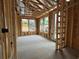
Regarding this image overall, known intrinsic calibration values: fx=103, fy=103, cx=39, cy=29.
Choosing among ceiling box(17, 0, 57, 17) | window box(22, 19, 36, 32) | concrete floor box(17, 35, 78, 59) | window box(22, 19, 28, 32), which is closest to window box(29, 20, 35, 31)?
window box(22, 19, 36, 32)

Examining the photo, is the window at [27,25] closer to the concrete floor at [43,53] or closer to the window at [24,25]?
the window at [24,25]

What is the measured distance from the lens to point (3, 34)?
1.37m

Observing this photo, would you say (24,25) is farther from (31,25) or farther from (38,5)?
(38,5)

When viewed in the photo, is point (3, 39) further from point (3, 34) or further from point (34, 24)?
point (34, 24)

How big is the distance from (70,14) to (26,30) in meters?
7.69

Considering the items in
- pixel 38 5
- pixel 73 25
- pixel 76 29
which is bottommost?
pixel 76 29

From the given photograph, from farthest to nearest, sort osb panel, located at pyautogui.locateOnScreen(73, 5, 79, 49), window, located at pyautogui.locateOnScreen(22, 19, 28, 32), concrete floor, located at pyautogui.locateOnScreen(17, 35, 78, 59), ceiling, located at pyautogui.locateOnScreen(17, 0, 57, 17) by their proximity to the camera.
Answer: window, located at pyautogui.locateOnScreen(22, 19, 28, 32) < ceiling, located at pyautogui.locateOnScreen(17, 0, 57, 17) < osb panel, located at pyautogui.locateOnScreen(73, 5, 79, 49) < concrete floor, located at pyautogui.locateOnScreen(17, 35, 78, 59)

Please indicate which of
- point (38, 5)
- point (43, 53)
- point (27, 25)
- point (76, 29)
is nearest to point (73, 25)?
point (76, 29)

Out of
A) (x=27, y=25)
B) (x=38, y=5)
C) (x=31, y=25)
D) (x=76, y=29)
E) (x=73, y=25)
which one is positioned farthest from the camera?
(x=31, y=25)

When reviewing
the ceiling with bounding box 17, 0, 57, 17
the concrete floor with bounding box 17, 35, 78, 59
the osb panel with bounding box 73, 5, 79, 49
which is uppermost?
the ceiling with bounding box 17, 0, 57, 17

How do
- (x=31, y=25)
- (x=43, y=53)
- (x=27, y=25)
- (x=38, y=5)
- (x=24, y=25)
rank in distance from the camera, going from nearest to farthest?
1. (x=43, y=53)
2. (x=38, y=5)
3. (x=24, y=25)
4. (x=27, y=25)
5. (x=31, y=25)

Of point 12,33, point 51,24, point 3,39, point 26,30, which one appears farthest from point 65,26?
point 26,30

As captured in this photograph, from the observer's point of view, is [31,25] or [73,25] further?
[31,25]

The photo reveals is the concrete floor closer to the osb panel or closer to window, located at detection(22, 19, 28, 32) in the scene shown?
the osb panel
